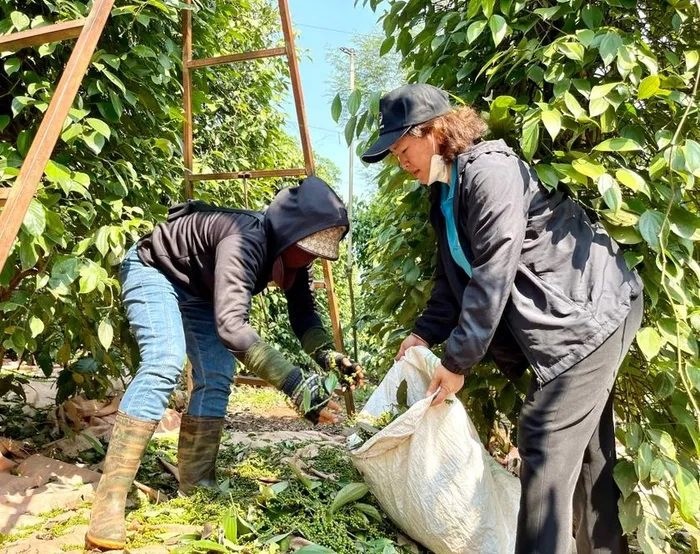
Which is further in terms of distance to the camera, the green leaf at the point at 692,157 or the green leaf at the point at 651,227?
the green leaf at the point at 651,227

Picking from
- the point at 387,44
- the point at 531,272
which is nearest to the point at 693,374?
the point at 531,272

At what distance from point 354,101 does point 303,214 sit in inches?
19.5

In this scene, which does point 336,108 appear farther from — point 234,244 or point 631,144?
point 631,144

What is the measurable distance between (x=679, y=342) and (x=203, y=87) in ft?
9.90

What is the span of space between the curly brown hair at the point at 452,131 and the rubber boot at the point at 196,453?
57.5 inches

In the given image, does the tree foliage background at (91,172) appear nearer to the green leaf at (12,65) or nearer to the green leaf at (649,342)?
the green leaf at (12,65)

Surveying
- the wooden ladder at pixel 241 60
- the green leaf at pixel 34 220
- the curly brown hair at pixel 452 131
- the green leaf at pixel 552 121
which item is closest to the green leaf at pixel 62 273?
the green leaf at pixel 34 220

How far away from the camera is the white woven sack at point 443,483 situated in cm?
191

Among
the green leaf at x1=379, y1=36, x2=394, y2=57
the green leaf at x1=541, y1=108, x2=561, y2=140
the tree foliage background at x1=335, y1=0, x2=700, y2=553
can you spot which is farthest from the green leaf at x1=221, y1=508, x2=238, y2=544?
the green leaf at x1=379, y1=36, x2=394, y2=57

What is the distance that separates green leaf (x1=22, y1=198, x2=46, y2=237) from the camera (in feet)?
6.57

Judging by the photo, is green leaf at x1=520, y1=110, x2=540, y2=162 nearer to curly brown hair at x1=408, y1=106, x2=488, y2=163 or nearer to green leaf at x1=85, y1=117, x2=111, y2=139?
curly brown hair at x1=408, y1=106, x2=488, y2=163

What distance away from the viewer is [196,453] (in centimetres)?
249

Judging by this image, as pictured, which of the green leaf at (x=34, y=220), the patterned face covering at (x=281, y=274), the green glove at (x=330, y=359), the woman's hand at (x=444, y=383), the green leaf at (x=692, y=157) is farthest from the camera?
the green glove at (x=330, y=359)

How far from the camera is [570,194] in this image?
2072 millimetres
